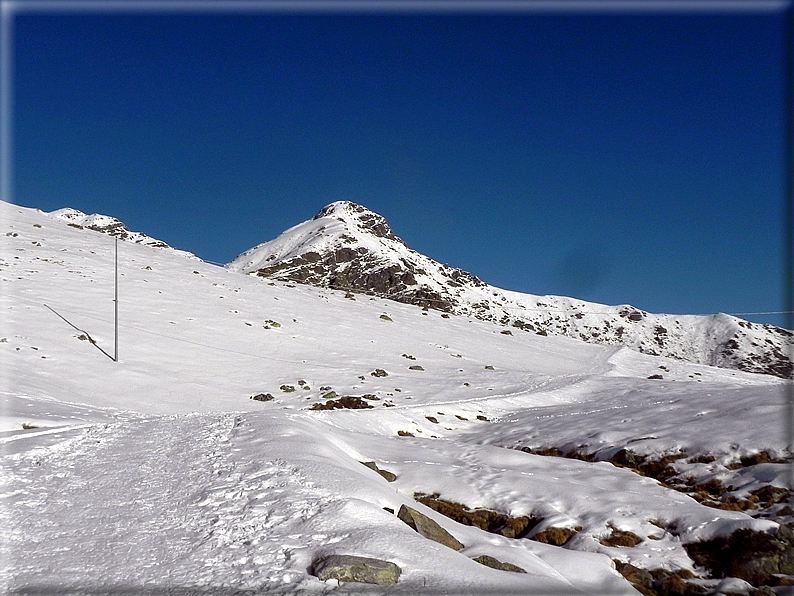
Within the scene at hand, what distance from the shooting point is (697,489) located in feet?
41.4

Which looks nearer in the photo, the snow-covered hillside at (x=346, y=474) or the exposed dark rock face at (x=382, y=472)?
the snow-covered hillside at (x=346, y=474)

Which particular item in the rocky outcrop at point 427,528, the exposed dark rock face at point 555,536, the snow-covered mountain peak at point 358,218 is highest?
the snow-covered mountain peak at point 358,218

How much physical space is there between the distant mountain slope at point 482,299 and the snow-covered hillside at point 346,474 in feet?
299

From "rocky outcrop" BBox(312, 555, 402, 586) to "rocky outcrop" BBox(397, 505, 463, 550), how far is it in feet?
6.40

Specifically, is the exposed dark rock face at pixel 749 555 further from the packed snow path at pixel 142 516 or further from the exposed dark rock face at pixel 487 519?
the packed snow path at pixel 142 516

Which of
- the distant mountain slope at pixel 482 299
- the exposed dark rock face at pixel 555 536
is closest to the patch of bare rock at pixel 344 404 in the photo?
the exposed dark rock face at pixel 555 536

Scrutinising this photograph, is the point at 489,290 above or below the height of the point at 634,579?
above

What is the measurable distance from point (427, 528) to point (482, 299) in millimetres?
146282

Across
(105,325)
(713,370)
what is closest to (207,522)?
(105,325)

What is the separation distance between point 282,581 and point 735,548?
7880 millimetres

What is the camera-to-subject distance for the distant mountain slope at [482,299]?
134m

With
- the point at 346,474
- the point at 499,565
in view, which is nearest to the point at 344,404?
the point at 346,474

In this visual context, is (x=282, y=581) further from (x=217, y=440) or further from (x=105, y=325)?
(x=105, y=325)

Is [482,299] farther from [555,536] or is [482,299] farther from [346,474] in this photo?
[346,474]
